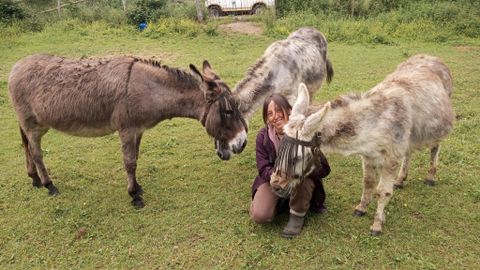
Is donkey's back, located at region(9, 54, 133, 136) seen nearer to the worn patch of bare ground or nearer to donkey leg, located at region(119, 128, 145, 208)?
donkey leg, located at region(119, 128, 145, 208)

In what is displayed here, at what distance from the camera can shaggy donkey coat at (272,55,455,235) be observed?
361cm

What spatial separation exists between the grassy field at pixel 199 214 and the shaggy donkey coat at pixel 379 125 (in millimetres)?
472

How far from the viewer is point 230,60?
11469 millimetres

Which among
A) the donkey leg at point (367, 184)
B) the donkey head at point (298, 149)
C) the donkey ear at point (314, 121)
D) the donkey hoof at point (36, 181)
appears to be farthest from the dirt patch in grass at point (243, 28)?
the donkey ear at point (314, 121)

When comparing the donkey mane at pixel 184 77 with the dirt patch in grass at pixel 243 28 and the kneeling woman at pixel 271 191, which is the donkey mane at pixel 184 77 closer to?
the kneeling woman at pixel 271 191

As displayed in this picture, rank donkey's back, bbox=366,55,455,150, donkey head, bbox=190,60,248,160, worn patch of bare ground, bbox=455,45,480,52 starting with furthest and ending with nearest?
worn patch of bare ground, bbox=455,45,480,52 < donkey head, bbox=190,60,248,160 < donkey's back, bbox=366,55,455,150

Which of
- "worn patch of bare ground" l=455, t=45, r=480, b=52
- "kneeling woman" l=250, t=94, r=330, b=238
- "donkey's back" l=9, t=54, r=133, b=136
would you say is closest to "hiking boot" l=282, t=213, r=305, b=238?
"kneeling woman" l=250, t=94, r=330, b=238

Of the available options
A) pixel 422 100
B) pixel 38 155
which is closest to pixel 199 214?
pixel 38 155

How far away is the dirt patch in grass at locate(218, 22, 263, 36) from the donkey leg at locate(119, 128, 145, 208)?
1081 centimetres

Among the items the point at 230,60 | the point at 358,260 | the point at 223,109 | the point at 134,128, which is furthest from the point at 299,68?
the point at 230,60

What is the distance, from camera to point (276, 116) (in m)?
3.93

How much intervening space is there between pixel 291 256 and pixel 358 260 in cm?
65

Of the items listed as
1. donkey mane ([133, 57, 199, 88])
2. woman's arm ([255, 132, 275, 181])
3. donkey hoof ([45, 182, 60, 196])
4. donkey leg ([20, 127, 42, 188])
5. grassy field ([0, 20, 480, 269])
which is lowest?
grassy field ([0, 20, 480, 269])

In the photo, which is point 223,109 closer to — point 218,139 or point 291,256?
point 218,139
